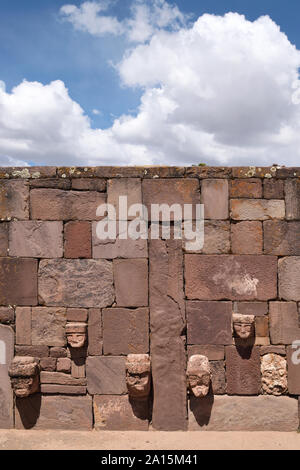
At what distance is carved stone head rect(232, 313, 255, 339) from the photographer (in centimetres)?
508

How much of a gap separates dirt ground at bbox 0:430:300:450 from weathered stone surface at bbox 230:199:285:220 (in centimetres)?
283

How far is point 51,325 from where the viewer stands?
17.4 feet

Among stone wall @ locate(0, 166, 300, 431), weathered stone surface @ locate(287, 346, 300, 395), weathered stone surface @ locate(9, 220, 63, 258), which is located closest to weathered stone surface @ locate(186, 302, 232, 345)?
stone wall @ locate(0, 166, 300, 431)

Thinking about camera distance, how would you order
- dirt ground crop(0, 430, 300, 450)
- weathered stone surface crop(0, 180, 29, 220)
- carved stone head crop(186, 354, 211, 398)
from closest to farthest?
dirt ground crop(0, 430, 300, 450), carved stone head crop(186, 354, 211, 398), weathered stone surface crop(0, 180, 29, 220)

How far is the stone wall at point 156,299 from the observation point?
5184 mm

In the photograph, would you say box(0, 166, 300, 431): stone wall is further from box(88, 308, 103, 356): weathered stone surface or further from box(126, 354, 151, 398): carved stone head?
box(126, 354, 151, 398): carved stone head

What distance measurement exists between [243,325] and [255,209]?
1.54 metres

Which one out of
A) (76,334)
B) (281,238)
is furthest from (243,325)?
(76,334)

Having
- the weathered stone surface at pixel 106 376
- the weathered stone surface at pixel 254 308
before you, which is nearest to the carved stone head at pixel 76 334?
the weathered stone surface at pixel 106 376

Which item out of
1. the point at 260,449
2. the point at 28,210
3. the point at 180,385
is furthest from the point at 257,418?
the point at 28,210

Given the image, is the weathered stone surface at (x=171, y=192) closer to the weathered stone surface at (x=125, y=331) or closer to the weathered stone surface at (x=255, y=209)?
the weathered stone surface at (x=255, y=209)

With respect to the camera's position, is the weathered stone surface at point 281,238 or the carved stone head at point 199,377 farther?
the weathered stone surface at point 281,238

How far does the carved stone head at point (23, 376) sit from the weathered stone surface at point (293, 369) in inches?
133

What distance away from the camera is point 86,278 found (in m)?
5.30
